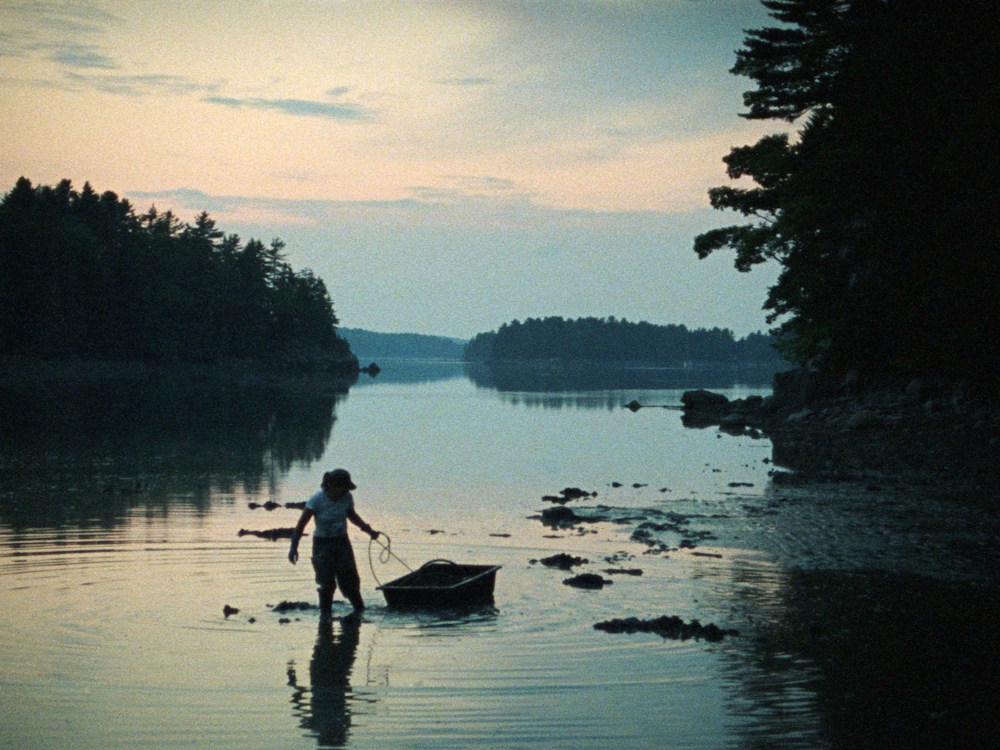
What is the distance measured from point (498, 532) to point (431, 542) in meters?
2.11

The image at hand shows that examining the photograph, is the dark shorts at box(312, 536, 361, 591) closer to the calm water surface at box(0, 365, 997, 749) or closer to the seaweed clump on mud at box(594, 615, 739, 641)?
the calm water surface at box(0, 365, 997, 749)

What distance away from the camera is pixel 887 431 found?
42219 millimetres

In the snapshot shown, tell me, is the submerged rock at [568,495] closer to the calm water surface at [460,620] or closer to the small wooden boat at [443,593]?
the calm water surface at [460,620]

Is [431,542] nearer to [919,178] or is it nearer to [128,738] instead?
[128,738]

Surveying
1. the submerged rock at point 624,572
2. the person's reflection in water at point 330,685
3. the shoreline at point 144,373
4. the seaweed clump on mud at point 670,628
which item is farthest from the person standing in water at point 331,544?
the shoreline at point 144,373

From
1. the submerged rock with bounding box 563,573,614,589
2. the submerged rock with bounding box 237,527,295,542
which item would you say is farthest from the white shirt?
the submerged rock with bounding box 237,527,295,542

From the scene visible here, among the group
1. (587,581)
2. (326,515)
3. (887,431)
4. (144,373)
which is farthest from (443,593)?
(144,373)

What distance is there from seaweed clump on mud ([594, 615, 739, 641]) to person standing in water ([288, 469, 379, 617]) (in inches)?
147

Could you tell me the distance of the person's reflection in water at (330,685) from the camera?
1099 cm

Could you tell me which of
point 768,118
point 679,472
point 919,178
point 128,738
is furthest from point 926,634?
point 768,118

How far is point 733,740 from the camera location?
10516 mm

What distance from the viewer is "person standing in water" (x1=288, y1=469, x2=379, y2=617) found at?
633 inches

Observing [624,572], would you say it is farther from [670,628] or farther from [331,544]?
[331,544]

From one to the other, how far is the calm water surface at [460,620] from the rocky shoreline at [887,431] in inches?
180
